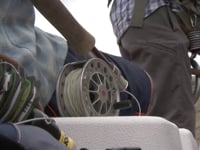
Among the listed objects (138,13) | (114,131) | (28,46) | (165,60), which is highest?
(28,46)

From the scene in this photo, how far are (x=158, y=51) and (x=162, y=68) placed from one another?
0.23 feet

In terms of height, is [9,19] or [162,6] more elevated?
[9,19]

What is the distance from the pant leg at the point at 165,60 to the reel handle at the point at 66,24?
76cm

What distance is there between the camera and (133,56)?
1839 mm

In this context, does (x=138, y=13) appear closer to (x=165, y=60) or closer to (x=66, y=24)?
(x=165, y=60)

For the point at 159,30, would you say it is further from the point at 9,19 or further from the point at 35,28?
the point at 9,19

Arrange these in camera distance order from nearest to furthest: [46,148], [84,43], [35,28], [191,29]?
[46,148], [84,43], [35,28], [191,29]

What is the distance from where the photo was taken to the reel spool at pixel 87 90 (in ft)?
2.96

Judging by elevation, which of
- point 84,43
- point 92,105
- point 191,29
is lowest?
point 191,29

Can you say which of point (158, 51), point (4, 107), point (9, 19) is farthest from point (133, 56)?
point (4, 107)

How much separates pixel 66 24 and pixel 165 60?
0.95 metres

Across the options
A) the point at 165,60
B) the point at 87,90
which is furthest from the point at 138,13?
the point at 87,90

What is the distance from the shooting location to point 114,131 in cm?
88

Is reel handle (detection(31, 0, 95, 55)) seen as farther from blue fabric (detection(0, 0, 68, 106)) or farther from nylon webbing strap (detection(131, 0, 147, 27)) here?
nylon webbing strap (detection(131, 0, 147, 27))
